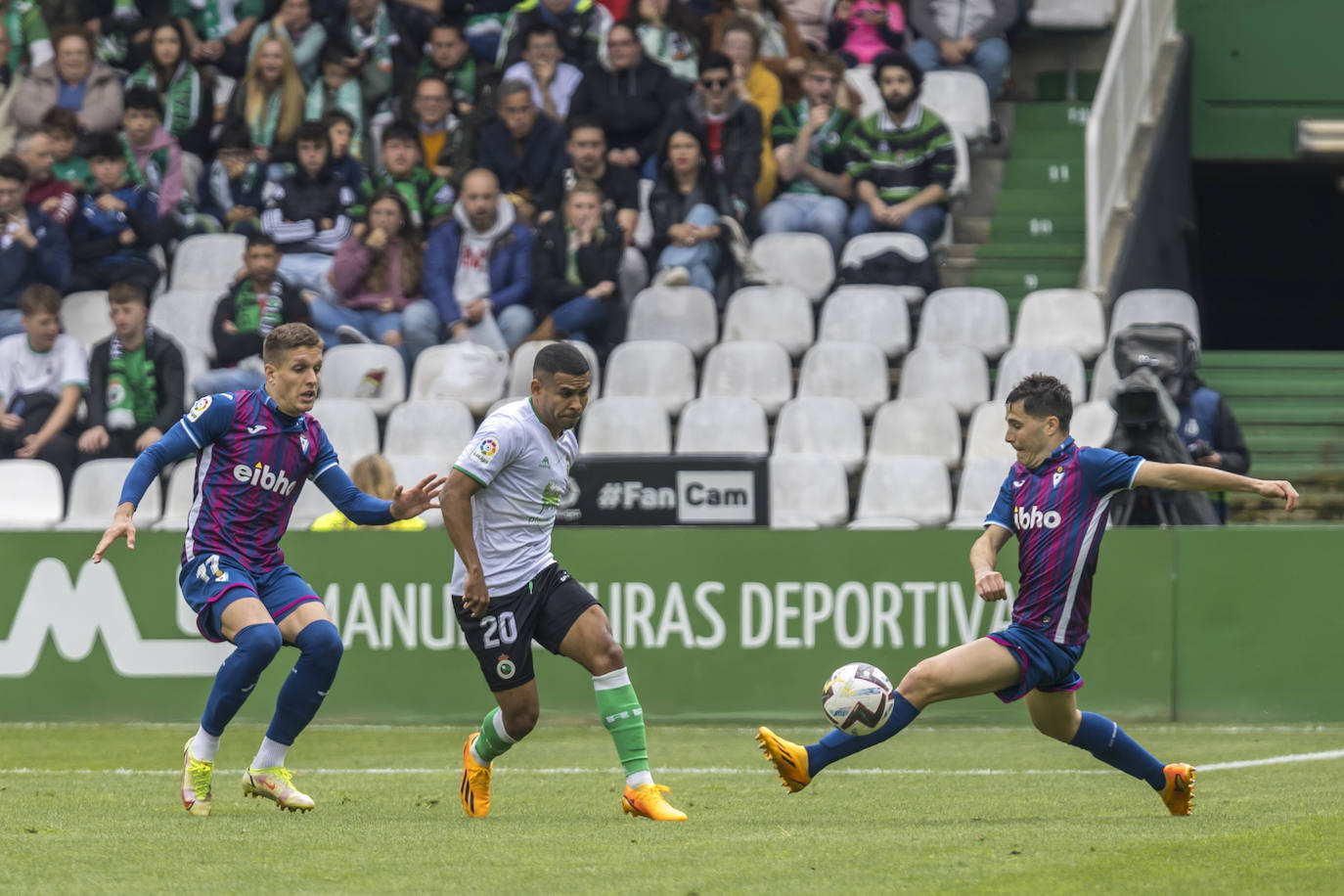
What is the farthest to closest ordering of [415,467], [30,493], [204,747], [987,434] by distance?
[987,434] → [30,493] → [415,467] → [204,747]

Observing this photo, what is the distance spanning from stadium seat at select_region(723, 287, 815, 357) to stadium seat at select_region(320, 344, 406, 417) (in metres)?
2.62

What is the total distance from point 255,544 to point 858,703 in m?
2.50

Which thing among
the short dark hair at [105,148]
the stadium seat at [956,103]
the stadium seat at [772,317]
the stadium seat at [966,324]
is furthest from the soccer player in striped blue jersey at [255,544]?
the stadium seat at [956,103]

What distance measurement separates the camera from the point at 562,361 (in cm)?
680

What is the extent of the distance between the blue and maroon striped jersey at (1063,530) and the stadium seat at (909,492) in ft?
18.9

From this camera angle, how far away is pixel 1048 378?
7.09 metres

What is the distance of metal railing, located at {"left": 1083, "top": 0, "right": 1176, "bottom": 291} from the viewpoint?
14938 mm

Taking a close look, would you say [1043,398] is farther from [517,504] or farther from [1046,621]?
[517,504]

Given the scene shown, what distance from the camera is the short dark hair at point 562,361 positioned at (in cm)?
679

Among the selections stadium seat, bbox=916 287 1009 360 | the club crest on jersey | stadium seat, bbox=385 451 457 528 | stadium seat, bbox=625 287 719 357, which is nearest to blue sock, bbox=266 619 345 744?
the club crest on jersey

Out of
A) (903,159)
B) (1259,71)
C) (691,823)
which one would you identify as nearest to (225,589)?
(691,823)

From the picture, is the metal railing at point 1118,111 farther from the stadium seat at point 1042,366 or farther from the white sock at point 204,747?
the white sock at point 204,747

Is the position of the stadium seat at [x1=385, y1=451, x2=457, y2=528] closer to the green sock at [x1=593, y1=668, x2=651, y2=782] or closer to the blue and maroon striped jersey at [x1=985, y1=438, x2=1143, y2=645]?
the green sock at [x1=593, y1=668, x2=651, y2=782]

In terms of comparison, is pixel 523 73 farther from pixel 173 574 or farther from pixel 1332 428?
pixel 1332 428
